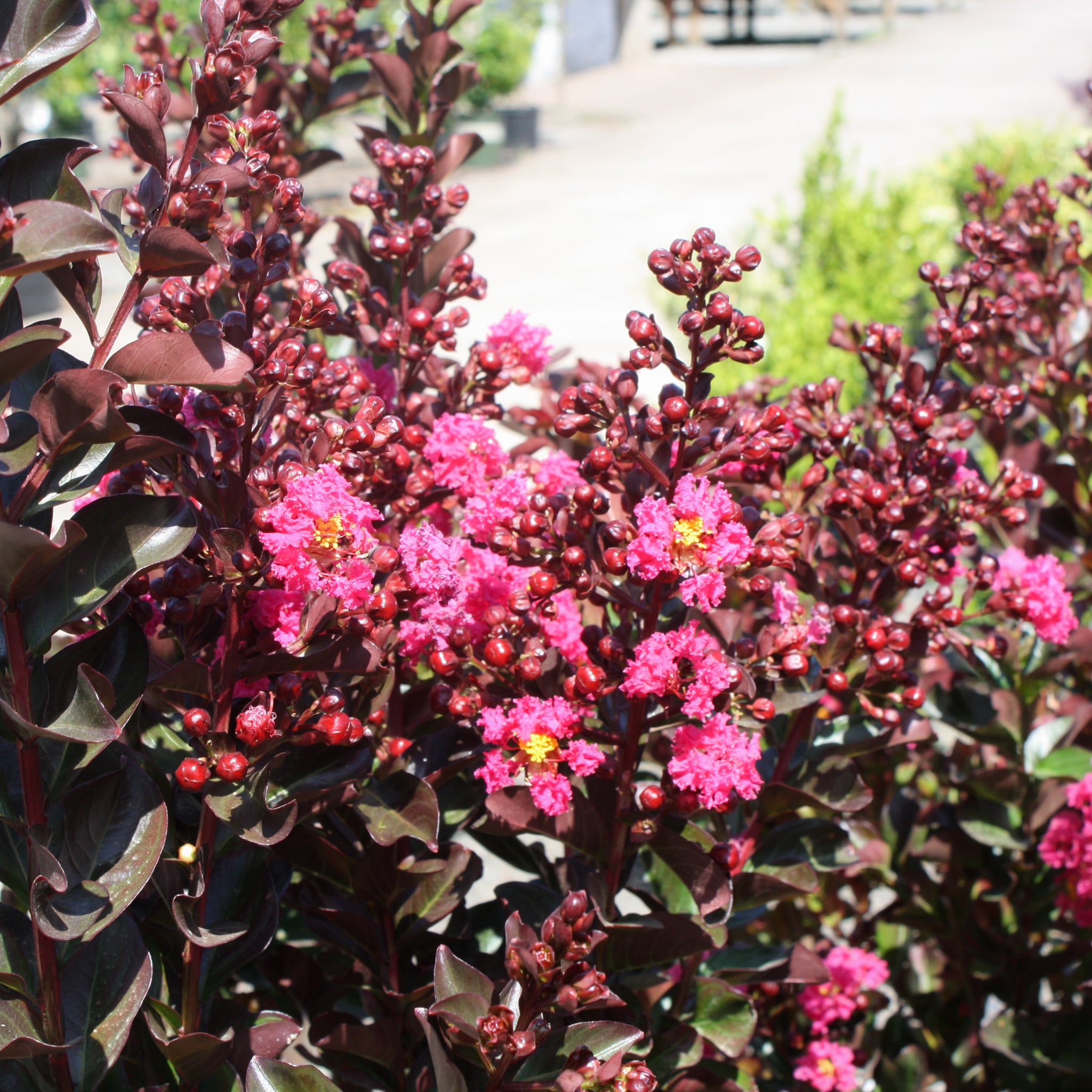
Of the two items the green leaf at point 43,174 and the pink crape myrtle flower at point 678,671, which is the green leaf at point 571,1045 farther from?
the green leaf at point 43,174

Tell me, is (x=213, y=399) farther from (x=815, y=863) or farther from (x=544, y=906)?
(x=815, y=863)

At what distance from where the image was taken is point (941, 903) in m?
2.06

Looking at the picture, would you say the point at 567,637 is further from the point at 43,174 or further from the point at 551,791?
the point at 43,174

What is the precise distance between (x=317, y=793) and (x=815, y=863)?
0.76 metres

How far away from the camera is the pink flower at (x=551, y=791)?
46.6 inches

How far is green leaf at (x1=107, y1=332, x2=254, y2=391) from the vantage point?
972 mm

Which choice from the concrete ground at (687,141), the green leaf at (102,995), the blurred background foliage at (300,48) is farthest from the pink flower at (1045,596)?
the blurred background foliage at (300,48)

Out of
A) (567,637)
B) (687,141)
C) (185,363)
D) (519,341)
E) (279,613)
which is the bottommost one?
(687,141)

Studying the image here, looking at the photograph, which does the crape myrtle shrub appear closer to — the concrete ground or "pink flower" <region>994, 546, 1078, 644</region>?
"pink flower" <region>994, 546, 1078, 644</region>

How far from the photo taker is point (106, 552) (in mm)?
1064

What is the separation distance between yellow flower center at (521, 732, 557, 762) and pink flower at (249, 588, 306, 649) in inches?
10.6

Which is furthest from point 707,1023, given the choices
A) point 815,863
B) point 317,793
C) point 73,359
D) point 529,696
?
point 73,359

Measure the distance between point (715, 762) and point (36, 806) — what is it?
2.20 feet

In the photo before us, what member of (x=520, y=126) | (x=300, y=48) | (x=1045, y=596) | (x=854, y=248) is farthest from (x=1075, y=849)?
(x=520, y=126)
